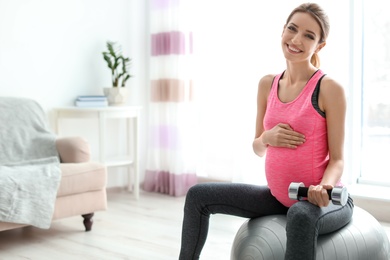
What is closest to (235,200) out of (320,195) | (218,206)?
(218,206)

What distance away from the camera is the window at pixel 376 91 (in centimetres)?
356

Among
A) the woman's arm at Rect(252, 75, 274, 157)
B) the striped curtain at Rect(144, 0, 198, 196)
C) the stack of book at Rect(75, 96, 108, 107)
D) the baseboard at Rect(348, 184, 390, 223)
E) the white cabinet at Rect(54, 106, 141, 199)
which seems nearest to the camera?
the woman's arm at Rect(252, 75, 274, 157)

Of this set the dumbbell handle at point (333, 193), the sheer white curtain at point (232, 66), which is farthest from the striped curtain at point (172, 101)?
the dumbbell handle at point (333, 193)

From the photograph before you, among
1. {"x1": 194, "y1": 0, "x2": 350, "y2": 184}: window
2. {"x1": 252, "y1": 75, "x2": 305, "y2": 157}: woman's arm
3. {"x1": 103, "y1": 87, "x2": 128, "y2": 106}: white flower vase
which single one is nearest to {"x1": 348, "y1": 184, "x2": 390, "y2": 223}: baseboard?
{"x1": 194, "y1": 0, "x2": 350, "y2": 184}: window

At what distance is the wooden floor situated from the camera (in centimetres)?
267

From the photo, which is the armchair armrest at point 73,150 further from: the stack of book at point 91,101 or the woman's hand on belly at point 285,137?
the woman's hand on belly at point 285,137

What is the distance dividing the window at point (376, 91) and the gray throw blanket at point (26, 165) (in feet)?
6.77

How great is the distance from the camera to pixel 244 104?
148 inches

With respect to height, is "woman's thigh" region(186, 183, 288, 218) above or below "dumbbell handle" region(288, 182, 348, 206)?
below

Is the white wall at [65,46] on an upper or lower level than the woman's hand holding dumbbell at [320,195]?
upper

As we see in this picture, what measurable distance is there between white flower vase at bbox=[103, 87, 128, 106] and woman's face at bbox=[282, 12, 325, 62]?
7.72ft

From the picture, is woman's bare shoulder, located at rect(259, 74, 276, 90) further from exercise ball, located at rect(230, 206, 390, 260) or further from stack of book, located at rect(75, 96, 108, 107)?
stack of book, located at rect(75, 96, 108, 107)

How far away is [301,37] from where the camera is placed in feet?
5.85

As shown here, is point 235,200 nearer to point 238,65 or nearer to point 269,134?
point 269,134
